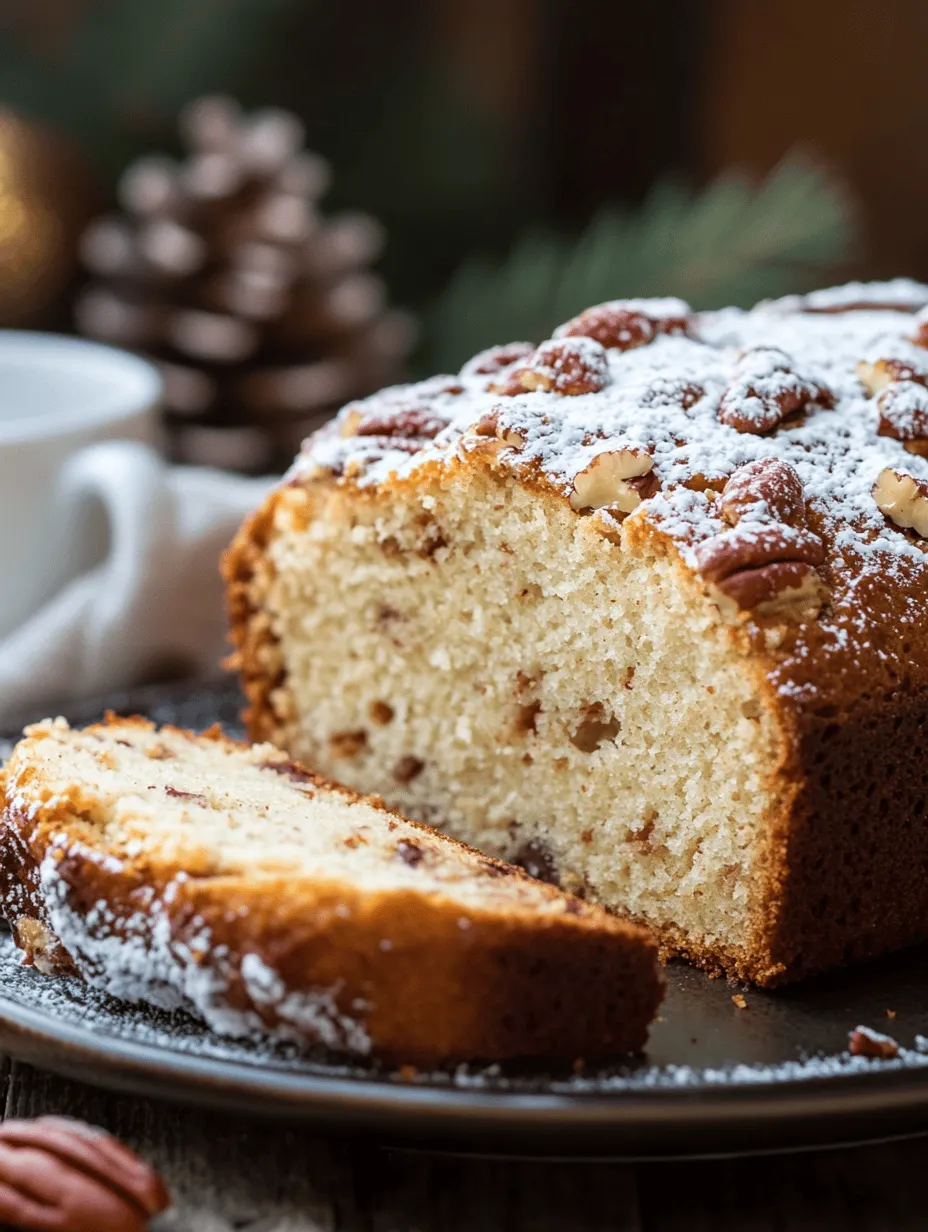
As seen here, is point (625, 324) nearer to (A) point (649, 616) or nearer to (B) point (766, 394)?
(B) point (766, 394)

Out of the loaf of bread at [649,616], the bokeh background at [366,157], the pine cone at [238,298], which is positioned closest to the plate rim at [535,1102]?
the loaf of bread at [649,616]

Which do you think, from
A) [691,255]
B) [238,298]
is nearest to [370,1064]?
[691,255]

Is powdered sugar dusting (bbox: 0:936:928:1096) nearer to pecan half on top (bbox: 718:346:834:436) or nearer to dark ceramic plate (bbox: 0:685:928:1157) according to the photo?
dark ceramic plate (bbox: 0:685:928:1157)

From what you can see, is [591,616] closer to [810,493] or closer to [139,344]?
[810,493]

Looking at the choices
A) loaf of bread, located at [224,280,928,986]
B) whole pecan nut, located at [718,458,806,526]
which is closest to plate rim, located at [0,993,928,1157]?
loaf of bread, located at [224,280,928,986]

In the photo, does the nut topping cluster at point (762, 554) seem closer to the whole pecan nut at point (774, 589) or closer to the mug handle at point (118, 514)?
the whole pecan nut at point (774, 589)

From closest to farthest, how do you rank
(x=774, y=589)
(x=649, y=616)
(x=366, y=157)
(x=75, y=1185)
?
(x=75, y=1185) → (x=774, y=589) → (x=649, y=616) → (x=366, y=157)
